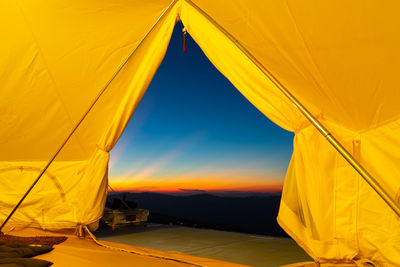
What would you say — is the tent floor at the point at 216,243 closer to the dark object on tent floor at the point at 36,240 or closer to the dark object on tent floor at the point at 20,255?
the dark object on tent floor at the point at 36,240

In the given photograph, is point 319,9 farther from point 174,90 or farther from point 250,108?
point 250,108

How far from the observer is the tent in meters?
1.75

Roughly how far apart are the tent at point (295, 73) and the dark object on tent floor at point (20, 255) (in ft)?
2.81

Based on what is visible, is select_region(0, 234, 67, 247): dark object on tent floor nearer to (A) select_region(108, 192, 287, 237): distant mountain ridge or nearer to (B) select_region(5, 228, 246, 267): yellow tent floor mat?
(B) select_region(5, 228, 246, 267): yellow tent floor mat

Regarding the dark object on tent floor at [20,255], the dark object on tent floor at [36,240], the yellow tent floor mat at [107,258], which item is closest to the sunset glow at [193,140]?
the dark object on tent floor at [36,240]

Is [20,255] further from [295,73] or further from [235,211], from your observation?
[235,211]

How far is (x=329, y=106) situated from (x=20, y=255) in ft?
7.66

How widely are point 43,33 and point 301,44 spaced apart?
2.16 metres

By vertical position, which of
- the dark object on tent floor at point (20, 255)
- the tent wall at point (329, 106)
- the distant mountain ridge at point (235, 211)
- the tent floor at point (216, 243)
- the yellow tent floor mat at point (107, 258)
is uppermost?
the tent wall at point (329, 106)

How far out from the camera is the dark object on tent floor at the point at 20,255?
185 cm

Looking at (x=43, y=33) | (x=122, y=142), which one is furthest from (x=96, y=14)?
(x=122, y=142)

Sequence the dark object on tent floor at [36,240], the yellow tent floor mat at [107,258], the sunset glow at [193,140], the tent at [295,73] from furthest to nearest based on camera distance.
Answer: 1. the sunset glow at [193,140]
2. the dark object on tent floor at [36,240]
3. the yellow tent floor mat at [107,258]
4. the tent at [295,73]

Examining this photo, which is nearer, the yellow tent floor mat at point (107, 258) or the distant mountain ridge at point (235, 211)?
the yellow tent floor mat at point (107, 258)

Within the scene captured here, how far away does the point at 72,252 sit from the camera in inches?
95.3
